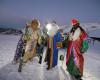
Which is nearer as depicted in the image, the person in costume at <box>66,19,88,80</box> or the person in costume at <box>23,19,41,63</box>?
the person in costume at <box>66,19,88,80</box>

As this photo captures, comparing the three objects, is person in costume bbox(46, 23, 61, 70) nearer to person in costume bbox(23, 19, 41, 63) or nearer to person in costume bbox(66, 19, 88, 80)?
person in costume bbox(23, 19, 41, 63)

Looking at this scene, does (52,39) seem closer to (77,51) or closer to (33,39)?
(33,39)

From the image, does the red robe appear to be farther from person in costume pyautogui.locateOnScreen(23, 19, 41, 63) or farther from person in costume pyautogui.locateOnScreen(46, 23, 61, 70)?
person in costume pyautogui.locateOnScreen(23, 19, 41, 63)

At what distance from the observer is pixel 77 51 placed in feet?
20.4

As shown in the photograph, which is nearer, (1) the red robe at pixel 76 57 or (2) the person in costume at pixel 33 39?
(1) the red robe at pixel 76 57

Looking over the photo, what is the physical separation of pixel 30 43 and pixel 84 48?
1944 mm

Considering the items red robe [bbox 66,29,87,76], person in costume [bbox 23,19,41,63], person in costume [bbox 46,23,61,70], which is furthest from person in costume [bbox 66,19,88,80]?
person in costume [bbox 23,19,41,63]

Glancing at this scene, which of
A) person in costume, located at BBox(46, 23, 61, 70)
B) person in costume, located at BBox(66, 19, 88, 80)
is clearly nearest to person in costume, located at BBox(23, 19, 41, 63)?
person in costume, located at BBox(46, 23, 61, 70)

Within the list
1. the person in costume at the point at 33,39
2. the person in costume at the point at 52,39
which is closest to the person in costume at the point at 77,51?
the person in costume at the point at 52,39

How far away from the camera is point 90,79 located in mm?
6535

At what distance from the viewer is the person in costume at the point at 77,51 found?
20.0 feet

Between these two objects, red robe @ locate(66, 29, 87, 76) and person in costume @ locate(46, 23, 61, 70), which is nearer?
red robe @ locate(66, 29, 87, 76)

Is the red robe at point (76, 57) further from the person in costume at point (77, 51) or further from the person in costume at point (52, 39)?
the person in costume at point (52, 39)

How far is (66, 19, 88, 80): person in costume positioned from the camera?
610 cm
